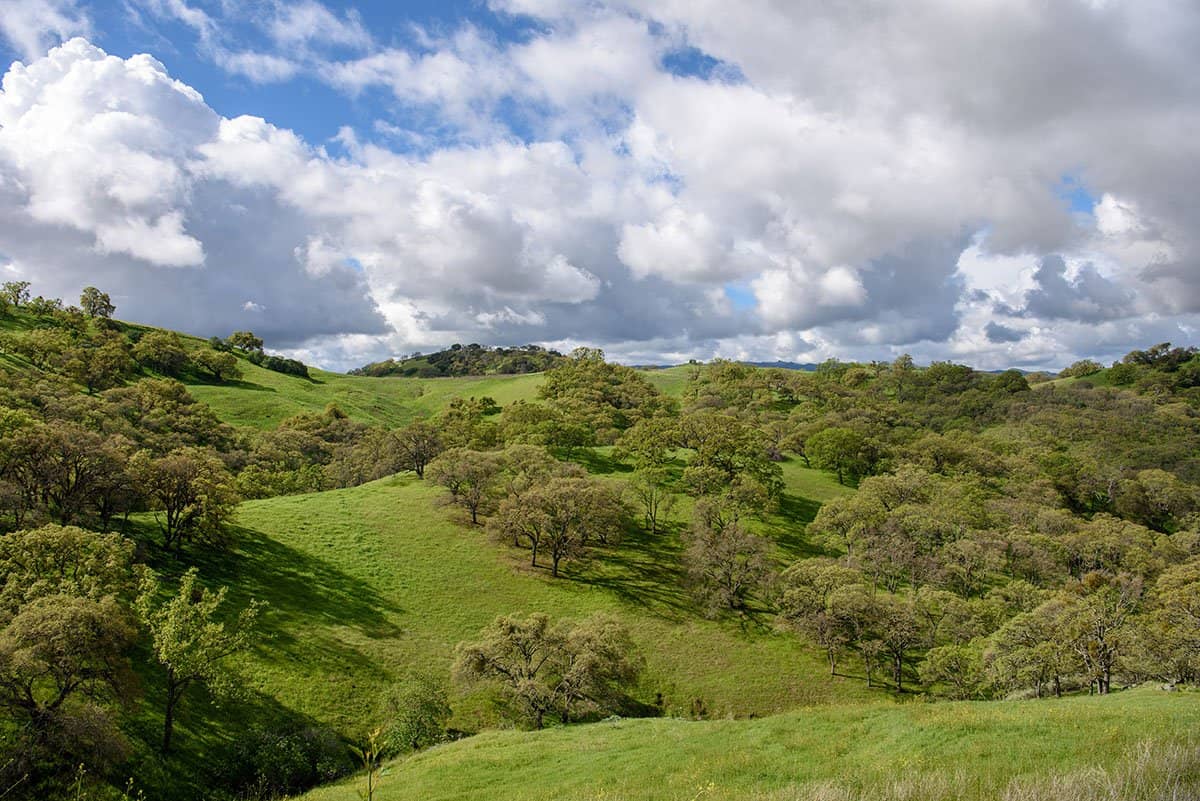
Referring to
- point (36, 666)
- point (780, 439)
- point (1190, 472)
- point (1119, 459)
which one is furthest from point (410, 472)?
point (1190, 472)

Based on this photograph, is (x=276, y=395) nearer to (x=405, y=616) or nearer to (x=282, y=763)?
(x=405, y=616)

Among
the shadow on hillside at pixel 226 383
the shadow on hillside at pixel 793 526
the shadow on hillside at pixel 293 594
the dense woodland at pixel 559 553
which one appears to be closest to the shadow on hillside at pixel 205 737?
the dense woodland at pixel 559 553

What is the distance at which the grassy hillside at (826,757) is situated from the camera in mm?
12484

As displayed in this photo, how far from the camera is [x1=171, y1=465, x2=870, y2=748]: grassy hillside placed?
40.9 metres

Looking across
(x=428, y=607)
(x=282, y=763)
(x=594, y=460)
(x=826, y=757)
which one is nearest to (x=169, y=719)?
(x=282, y=763)

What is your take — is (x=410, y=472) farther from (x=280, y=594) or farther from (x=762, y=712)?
(x=762, y=712)

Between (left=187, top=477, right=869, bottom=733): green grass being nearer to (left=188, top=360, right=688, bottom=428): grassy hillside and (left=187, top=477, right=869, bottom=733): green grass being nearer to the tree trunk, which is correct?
the tree trunk

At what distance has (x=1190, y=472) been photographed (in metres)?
130

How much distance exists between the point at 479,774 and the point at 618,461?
2974 inches

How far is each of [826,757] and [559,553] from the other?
143ft

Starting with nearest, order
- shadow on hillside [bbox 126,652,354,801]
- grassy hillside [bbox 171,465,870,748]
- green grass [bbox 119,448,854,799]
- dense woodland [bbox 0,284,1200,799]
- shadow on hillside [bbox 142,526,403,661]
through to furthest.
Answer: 1. shadow on hillside [bbox 126,652,354,801]
2. dense woodland [bbox 0,284,1200,799]
3. green grass [bbox 119,448,854,799]
4. grassy hillside [bbox 171,465,870,748]
5. shadow on hillside [bbox 142,526,403,661]

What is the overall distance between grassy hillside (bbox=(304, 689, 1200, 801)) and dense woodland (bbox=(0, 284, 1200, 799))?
858cm

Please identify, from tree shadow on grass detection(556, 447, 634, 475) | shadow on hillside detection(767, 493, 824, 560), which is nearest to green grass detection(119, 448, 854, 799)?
shadow on hillside detection(767, 493, 824, 560)

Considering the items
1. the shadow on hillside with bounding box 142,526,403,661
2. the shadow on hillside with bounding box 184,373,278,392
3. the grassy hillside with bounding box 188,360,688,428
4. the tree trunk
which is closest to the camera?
the tree trunk
